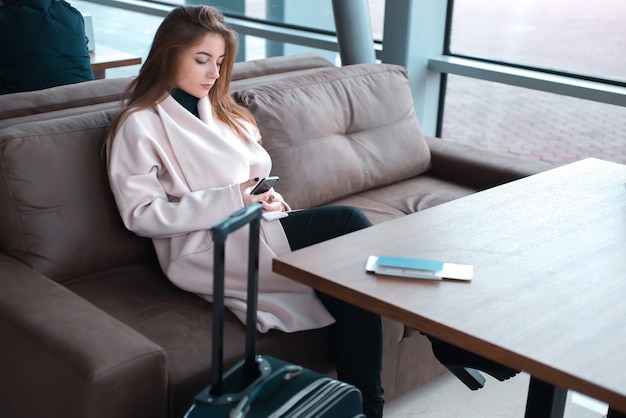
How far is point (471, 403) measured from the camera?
251cm

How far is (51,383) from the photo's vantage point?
1.76 metres

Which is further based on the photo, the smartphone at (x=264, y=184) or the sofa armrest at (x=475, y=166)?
the sofa armrest at (x=475, y=166)

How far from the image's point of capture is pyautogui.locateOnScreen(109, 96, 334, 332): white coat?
2.13 metres

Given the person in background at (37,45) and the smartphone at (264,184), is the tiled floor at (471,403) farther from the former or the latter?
the person in background at (37,45)

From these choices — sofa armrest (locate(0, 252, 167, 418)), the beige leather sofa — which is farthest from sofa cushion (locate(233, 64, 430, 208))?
sofa armrest (locate(0, 252, 167, 418))

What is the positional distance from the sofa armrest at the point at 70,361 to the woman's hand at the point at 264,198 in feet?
1.71

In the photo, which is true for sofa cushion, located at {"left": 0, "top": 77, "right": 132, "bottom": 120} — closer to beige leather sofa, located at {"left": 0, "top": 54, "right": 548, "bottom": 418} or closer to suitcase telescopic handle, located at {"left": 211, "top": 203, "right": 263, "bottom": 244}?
beige leather sofa, located at {"left": 0, "top": 54, "right": 548, "bottom": 418}

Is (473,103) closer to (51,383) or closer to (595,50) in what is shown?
(595,50)

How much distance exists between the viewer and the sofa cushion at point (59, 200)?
211cm

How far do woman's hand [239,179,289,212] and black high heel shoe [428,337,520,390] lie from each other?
559mm

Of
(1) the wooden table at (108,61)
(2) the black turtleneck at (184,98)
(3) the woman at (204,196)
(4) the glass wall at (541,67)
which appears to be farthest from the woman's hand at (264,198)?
(1) the wooden table at (108,61)

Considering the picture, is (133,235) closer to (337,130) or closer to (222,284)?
(337,130)

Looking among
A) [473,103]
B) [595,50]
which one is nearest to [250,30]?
[473,103]

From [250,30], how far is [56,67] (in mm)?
1657
